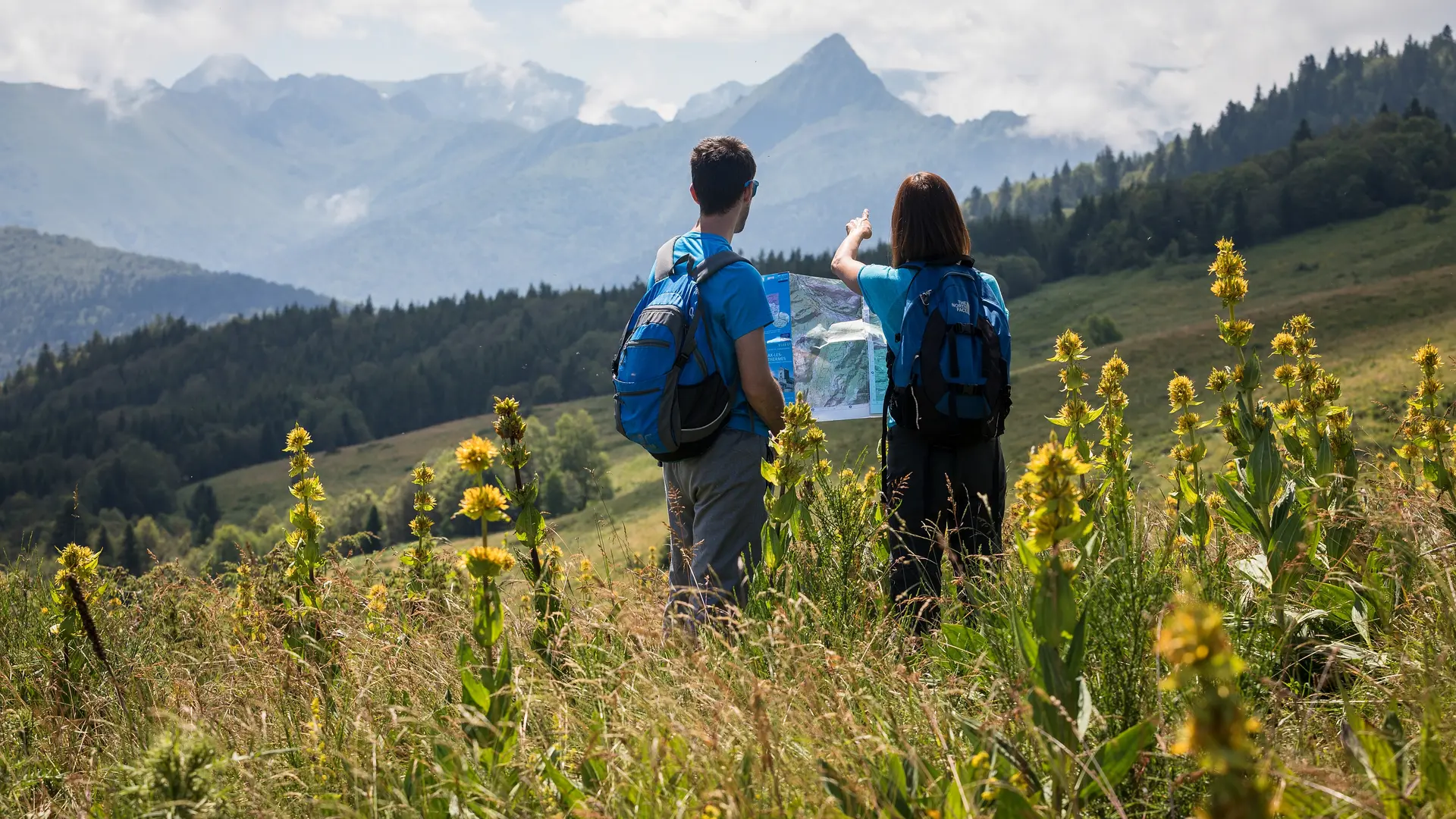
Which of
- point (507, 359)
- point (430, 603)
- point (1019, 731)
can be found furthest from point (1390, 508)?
point (507, 359)

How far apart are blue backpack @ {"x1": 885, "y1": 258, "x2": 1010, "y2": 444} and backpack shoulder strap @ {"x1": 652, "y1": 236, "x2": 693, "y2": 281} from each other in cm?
122

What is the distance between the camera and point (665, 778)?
3.15 metres

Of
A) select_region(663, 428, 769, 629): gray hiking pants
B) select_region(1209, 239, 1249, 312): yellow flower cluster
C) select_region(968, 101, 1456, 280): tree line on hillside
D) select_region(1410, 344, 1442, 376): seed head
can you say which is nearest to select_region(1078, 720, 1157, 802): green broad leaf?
select_region(663, 428, 769, 629): gray hiking pants

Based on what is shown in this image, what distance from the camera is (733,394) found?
17.7ft

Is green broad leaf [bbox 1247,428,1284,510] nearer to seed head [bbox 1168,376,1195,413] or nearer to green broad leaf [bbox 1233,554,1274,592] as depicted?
green broad leaf [bbox 1233,554,1274,592]

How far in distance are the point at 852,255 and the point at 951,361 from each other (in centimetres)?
134


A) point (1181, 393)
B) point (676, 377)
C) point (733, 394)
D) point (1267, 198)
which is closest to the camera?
point (676, 377)

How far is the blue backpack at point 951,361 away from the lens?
517cm

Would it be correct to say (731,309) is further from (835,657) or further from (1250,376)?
(1250,376)

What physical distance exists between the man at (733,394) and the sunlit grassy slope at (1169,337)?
68cm

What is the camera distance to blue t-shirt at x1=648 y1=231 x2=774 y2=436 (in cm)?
524

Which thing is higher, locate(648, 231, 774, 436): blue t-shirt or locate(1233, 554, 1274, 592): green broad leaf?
locate(648, 231, 774, 436): blue t-shirt

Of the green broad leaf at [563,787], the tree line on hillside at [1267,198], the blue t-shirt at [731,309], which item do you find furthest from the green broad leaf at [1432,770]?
the tree line on hillside at [1267,198]

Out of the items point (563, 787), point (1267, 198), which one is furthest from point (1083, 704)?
point (1267, 198)
